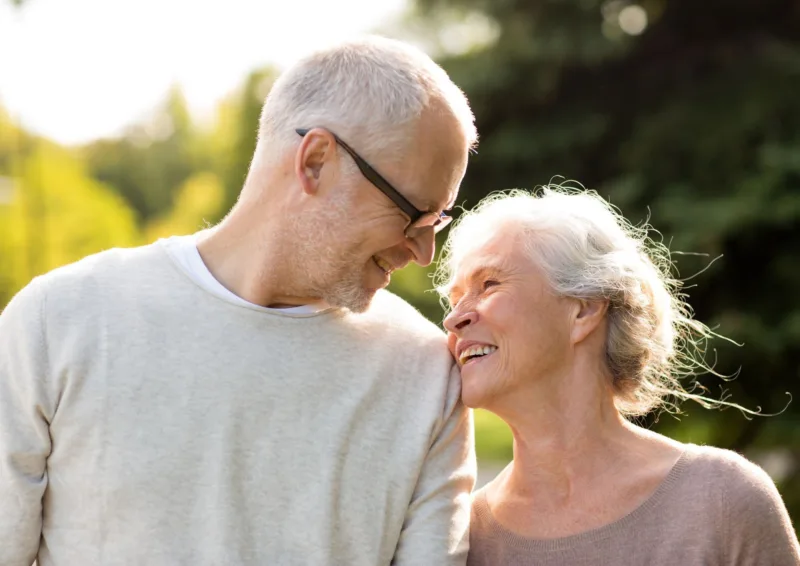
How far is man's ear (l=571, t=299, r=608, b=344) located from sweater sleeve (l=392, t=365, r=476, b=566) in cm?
36

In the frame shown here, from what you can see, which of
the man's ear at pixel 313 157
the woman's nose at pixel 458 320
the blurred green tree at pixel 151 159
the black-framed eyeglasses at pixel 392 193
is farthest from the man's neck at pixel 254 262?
the blurred green tree at pixel 151 159

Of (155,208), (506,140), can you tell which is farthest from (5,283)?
(155,208)

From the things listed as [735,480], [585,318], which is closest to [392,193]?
[585,318]

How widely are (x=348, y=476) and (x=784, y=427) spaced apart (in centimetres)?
508

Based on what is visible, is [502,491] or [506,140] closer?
[502,491]

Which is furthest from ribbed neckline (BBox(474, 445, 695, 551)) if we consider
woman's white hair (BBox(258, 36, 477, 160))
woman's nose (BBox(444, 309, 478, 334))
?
woman's white hair (BBox(258, 36, 477, 160))

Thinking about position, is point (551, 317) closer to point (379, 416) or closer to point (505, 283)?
point (505, 283)

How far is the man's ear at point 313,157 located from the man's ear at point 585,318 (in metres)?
0.76

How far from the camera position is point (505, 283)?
8.48 feet

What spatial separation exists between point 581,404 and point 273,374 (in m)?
0.82

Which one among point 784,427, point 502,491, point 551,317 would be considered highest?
point 551,317

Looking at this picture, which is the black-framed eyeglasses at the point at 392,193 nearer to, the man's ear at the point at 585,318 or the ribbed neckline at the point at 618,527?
the man's ear at the point at 585,318

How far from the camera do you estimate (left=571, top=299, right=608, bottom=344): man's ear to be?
2602 mm

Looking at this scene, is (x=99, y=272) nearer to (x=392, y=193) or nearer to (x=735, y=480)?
(x=392, y=193)
